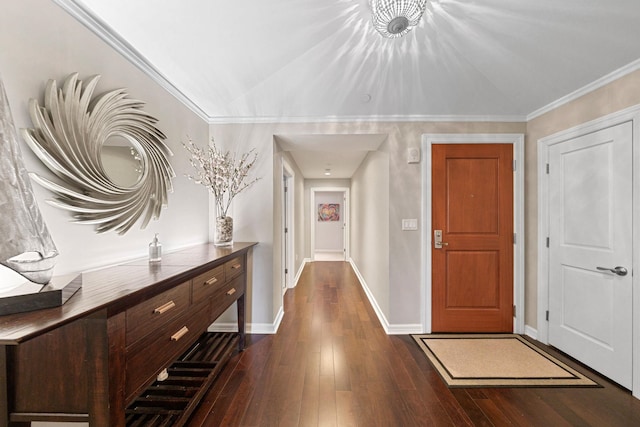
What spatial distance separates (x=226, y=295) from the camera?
1.96 metres

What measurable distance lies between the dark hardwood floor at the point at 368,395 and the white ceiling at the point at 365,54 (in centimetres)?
230

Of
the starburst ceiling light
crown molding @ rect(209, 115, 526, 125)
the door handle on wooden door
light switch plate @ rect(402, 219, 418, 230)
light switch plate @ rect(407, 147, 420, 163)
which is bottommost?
the door handle on wooden door

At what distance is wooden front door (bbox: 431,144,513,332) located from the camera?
2.68 metres

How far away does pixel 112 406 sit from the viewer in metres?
0.90

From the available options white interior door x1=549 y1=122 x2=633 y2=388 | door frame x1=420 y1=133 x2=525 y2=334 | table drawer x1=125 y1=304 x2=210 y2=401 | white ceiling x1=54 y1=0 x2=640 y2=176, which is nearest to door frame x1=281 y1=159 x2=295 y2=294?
white ceiling x1=54 y1=0 x2=640 y2=176

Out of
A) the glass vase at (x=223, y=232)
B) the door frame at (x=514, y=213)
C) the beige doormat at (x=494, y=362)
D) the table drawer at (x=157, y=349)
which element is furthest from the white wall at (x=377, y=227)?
the table drawer at (x=157, y=349)

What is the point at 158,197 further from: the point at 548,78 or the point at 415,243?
the point at 548,78

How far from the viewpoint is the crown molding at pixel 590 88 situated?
6.02 ft

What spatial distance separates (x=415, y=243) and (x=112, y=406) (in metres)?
2.53

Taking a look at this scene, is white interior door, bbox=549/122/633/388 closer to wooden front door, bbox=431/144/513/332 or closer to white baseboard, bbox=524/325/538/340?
white baseboard, bbox=524/325/538/340

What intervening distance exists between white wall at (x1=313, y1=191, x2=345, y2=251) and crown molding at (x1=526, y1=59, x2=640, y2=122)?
615 centimetres

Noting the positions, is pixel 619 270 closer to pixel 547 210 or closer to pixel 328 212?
pixel 547 210

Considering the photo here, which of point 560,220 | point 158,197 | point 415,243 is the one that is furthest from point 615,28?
point 158,197

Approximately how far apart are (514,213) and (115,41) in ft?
11.8
